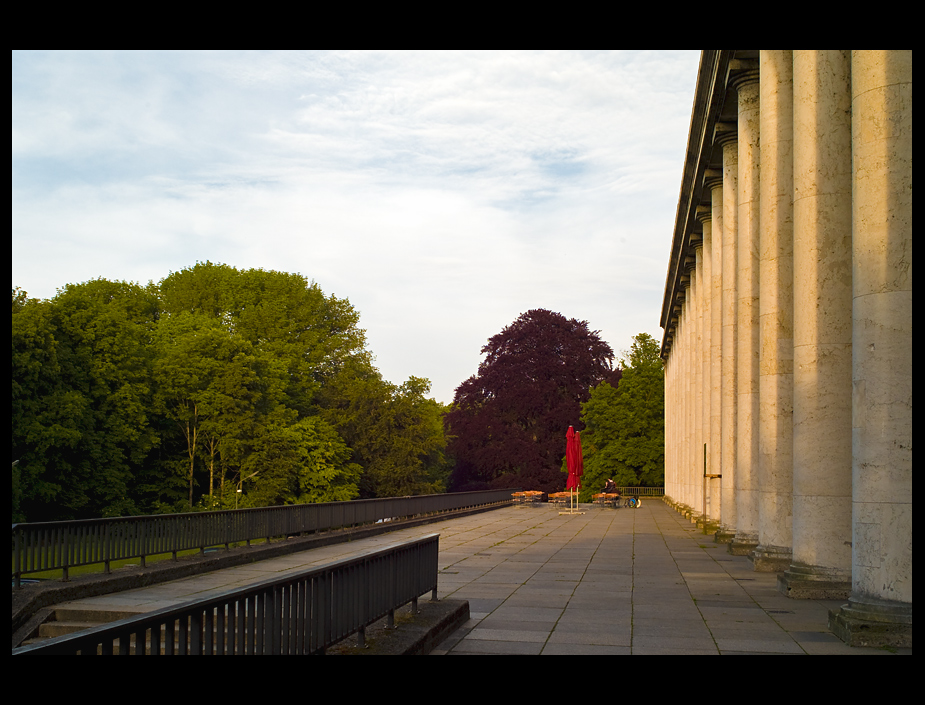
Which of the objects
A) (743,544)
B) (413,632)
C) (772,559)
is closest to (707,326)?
(743,544)

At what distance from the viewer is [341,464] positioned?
6009 centimetres

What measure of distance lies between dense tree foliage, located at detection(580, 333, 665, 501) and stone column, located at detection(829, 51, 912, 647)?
62253 millimetres

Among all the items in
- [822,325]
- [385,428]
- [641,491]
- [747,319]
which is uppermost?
[747,319]

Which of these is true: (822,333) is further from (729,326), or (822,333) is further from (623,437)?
(623,437)

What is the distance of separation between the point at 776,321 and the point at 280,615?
1312 cm

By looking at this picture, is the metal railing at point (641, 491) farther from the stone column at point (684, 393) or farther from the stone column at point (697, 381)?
the stone column at point (697, 381)

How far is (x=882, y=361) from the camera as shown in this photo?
33.3 feet

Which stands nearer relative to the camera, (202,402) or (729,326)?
(729,326)

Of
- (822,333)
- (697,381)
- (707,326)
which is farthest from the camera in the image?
(697,381)

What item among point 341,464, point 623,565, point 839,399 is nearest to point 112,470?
point 341,464
